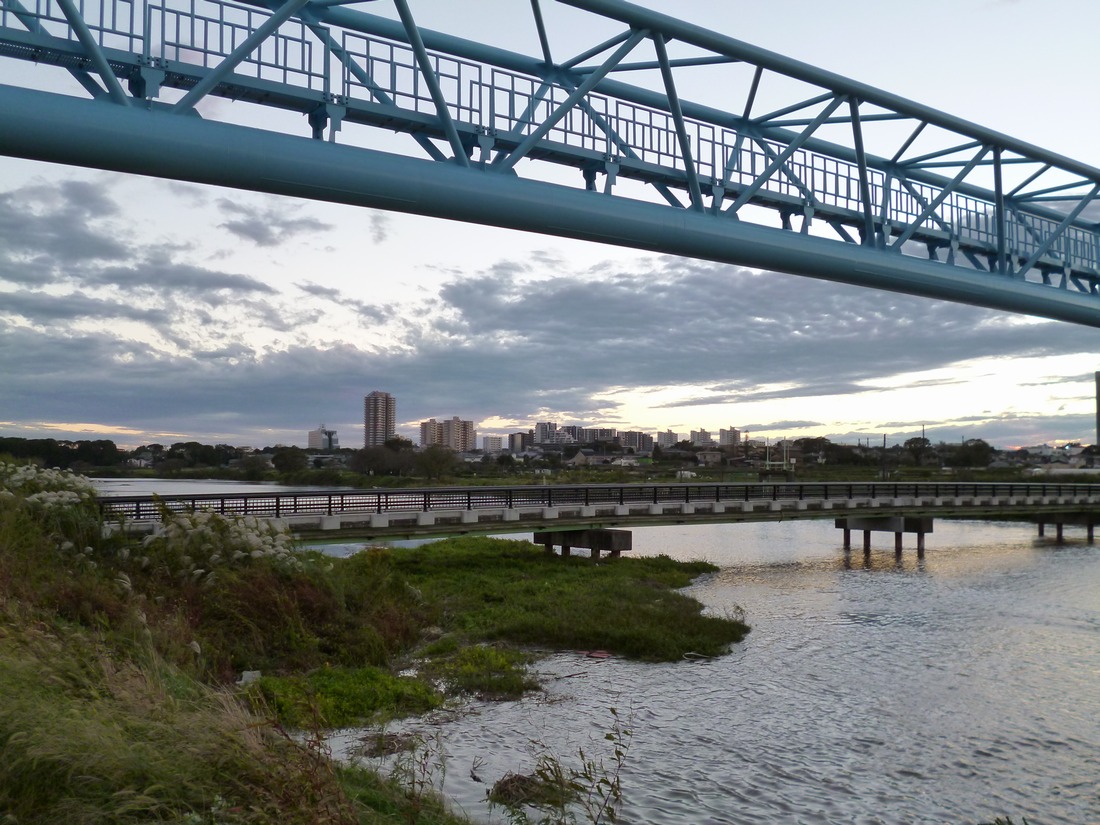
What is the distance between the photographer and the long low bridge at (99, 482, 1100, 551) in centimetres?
2452

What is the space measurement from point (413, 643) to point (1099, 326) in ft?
56.8

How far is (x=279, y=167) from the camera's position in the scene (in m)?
9.34

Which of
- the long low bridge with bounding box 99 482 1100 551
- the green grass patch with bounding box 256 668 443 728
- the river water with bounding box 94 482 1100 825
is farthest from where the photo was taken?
the long low bridge with bounding box 99 482 1100 551

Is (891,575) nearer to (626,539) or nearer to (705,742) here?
(626,539)

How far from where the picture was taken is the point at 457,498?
3259 centimetres

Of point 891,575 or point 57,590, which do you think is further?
point 891,575

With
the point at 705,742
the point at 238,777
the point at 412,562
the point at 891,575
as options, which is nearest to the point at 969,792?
the point at 705,742

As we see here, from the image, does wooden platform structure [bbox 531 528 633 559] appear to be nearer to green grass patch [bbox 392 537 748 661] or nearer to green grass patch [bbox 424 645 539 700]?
green grass patch [bbox 392 537 748 661]

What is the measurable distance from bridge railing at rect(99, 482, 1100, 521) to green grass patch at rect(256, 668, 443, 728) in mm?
7806

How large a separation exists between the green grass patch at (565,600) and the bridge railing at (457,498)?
6.79ft

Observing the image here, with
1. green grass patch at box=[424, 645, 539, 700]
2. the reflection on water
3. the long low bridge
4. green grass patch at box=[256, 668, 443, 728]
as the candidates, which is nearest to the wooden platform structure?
the long low bridge

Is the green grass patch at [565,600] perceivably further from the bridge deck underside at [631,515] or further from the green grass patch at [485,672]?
the green grass patch at [485,672]

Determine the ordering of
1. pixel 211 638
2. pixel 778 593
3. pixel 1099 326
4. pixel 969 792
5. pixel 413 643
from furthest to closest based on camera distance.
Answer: pixel 778 593 < pixel 1099 326 < pixel 413 643 < pixel 211 638 < pixel 969 792

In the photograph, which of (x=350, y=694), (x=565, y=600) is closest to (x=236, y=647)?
(x=350, y=694)
